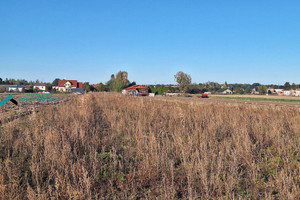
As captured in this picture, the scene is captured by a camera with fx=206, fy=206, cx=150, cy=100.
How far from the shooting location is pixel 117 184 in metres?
3.87

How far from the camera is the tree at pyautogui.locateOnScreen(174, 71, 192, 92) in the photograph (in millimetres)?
91125

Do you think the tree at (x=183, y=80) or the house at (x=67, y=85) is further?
the tree at (x=183, y=80)

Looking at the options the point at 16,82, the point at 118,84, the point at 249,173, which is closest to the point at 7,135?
the point at 249,173

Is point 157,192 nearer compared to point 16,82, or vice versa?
point 157,192

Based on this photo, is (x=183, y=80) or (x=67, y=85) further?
(x=183, y=80)

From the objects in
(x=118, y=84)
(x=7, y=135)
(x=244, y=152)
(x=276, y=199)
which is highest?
(x=118, y=84)

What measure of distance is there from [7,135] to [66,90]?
232ft

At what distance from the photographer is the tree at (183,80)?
9112 centimetres

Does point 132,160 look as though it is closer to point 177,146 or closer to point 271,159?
point 177,146

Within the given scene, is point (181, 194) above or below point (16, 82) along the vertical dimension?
below

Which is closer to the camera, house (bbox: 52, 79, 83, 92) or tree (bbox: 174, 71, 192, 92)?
house (bbox: 52, 79, 83, 92)

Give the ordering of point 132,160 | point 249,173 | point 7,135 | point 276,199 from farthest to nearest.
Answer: point 7,135
point 132,160
point 249,173
point 276,199

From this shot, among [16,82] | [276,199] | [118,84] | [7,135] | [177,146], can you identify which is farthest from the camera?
[16,82]

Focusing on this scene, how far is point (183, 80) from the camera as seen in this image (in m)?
92.4
